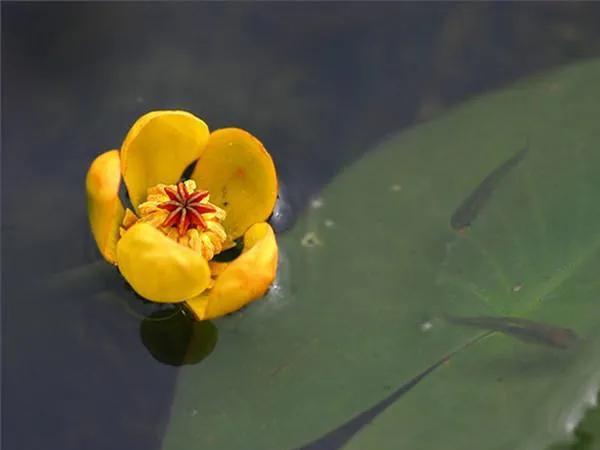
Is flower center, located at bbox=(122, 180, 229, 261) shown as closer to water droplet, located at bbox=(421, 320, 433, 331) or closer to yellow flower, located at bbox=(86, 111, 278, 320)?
yellow flower, located at bbox=(86, 111, 278, 320)

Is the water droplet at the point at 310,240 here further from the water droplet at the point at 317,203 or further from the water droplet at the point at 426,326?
the water droplet at the point at 426,326

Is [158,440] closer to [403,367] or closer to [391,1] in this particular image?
[403,367]

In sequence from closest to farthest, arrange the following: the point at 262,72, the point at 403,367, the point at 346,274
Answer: the point at 403,367
the point at 346,274
the point at 262,72

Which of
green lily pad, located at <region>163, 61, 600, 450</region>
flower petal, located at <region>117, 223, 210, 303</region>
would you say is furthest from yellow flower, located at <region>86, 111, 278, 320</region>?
green lily pad, located at <region>163, 61, 600, 450</region>

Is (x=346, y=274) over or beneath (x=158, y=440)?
over

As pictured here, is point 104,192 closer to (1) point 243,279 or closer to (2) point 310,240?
(1) point 243,279

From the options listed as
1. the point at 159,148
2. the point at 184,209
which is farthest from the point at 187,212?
the point at 159,148

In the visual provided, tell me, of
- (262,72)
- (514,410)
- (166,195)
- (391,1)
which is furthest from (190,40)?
(514,410)
